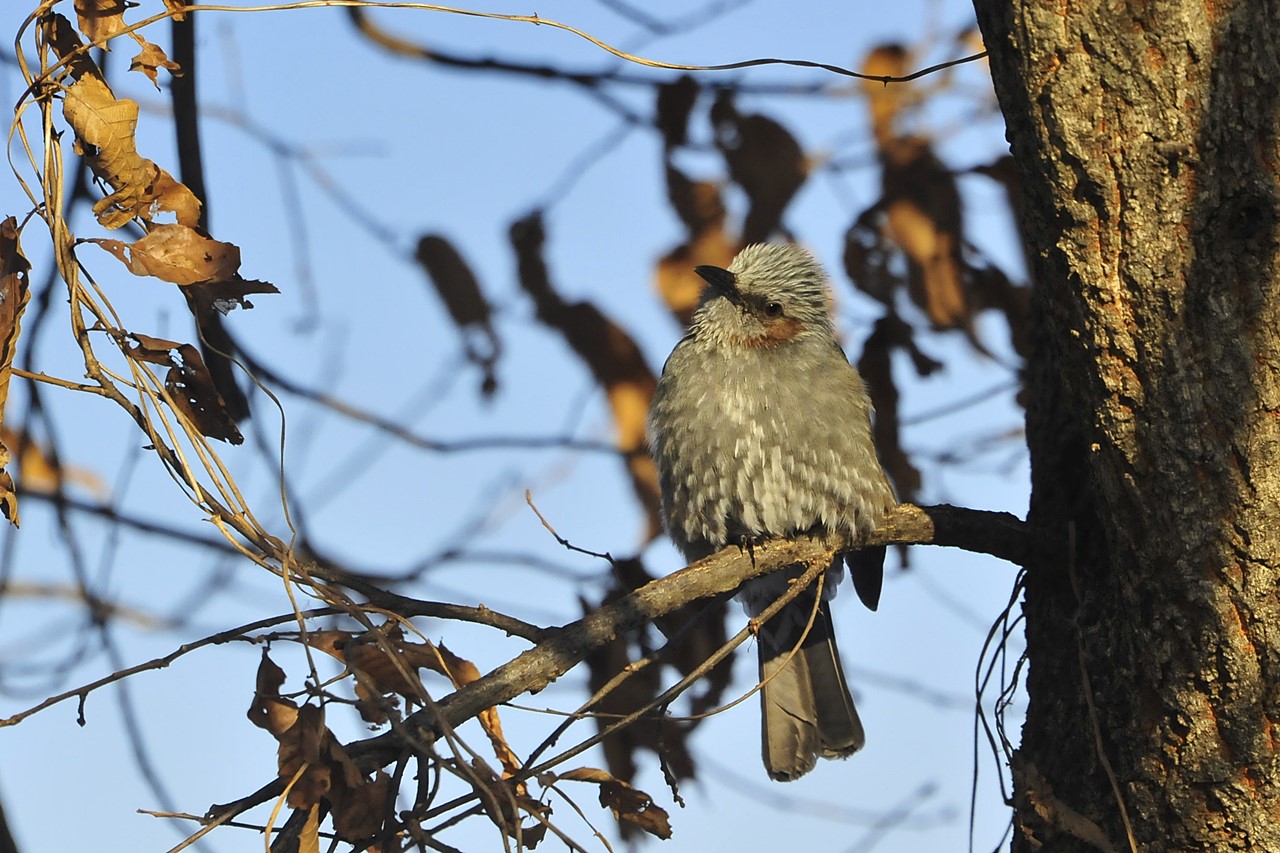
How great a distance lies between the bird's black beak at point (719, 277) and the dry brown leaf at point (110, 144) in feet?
7.80

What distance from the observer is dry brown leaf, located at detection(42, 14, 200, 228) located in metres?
2.28

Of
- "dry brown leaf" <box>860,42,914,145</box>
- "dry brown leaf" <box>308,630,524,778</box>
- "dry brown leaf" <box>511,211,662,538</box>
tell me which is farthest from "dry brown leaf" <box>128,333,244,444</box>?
"dry brown leaf" <box>860,42,914,145</box>

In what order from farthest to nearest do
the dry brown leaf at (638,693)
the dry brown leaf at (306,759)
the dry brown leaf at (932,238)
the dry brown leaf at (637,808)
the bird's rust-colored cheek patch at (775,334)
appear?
the bird's rust-colored cheek patch at (775,334), the dry brown leaf at (932,238), the dry brown leaf at (638,693), the dry brown leaf at (637,808), the dry brown leaf at (306,759)

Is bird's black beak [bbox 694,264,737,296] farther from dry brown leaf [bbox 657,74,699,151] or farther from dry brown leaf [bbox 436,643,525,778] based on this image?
dry brown leaf [bbox 436,643,525,778]

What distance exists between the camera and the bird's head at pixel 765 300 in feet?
14.5

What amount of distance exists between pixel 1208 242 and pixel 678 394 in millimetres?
2177

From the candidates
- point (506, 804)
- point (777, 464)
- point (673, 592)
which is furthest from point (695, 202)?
point (506, 804)

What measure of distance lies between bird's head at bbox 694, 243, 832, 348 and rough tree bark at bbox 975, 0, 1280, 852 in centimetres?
190

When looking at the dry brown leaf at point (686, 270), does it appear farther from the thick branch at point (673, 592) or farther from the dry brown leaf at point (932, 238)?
the thick branch at point (673, 592)

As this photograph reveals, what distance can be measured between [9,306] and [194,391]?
0.35m

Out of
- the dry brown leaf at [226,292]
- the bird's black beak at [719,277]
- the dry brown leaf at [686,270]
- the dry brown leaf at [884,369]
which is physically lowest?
the dry brown leaf at [226,292]

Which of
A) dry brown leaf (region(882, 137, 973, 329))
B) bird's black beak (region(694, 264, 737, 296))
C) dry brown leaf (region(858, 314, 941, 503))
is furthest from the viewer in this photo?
bird's black beak (region(694, 264, 737, 296))

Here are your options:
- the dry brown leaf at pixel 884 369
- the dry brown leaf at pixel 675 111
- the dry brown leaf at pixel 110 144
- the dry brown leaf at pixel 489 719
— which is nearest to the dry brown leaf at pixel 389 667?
the dry brown leaf at pixel 489 719

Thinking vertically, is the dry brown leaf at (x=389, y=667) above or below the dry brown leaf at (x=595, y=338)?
below
